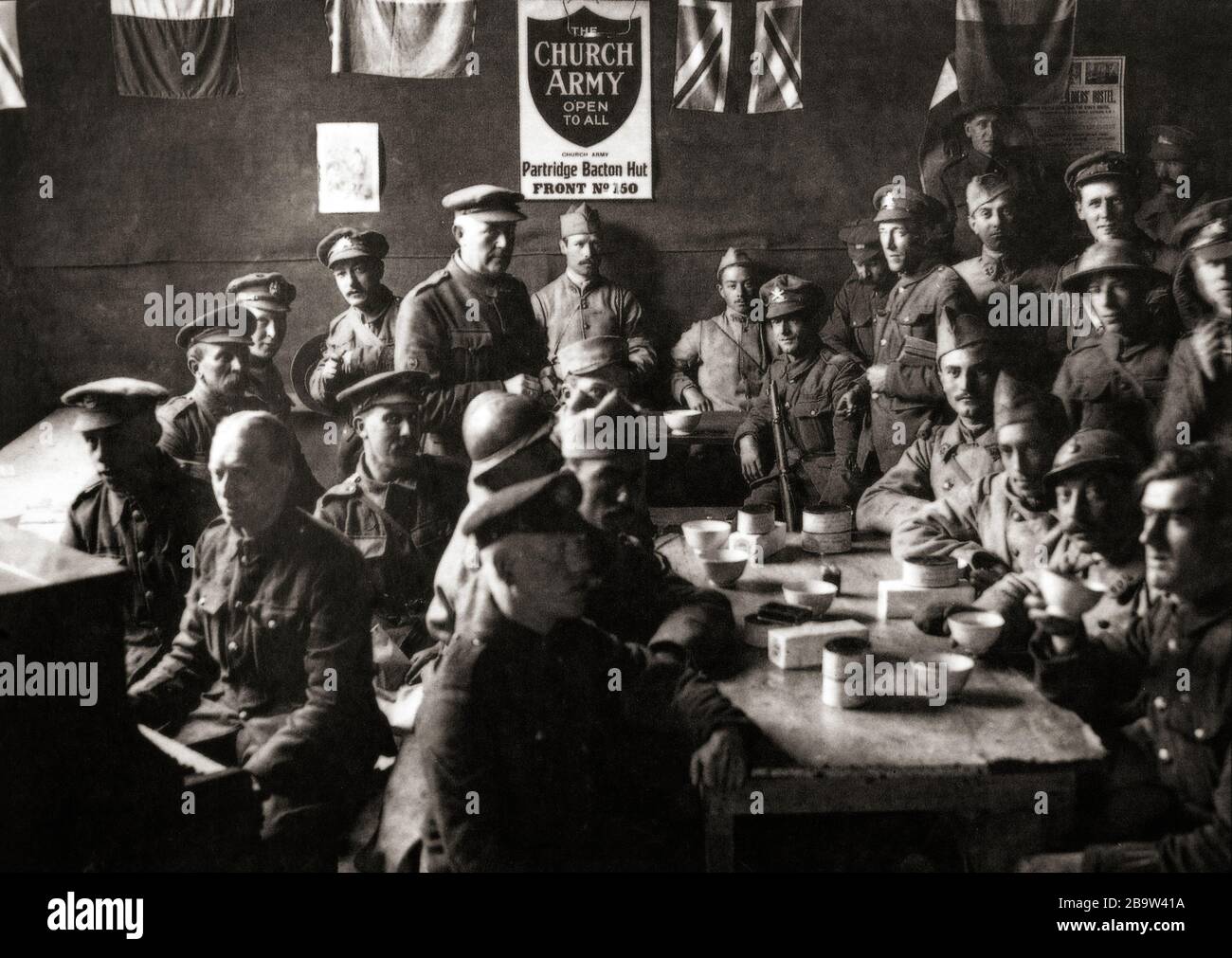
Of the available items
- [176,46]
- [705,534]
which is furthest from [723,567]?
[176,46]

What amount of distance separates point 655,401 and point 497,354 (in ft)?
2.44

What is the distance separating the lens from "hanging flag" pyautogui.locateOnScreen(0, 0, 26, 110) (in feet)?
14.0

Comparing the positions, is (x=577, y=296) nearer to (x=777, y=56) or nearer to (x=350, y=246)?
(x=350, y=246)

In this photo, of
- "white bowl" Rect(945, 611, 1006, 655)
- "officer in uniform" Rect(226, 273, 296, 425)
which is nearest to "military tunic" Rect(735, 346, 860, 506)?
"white bowl" Rect(945, 611, 1006, 655)

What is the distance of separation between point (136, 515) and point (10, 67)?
6.27 feet

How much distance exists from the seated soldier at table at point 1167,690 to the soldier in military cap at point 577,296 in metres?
2.12

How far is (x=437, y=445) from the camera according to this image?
4.24m

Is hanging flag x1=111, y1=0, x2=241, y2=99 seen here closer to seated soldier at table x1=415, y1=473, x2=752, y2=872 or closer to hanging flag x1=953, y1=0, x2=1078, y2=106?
seated soldier at table x1=415, y1=473, x2=752, y2=872

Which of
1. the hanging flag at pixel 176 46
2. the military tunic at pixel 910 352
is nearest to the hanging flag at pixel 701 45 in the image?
the military tunic at pixel 910 352

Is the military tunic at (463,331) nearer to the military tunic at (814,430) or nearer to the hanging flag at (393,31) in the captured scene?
the hanging flag at (393,31)

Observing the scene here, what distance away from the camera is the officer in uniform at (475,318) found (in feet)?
14.3

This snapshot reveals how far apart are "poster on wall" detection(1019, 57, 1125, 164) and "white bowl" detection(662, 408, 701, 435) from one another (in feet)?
6.19

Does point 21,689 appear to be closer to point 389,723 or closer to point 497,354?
point 389,723

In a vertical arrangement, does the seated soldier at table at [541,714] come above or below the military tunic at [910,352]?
below
